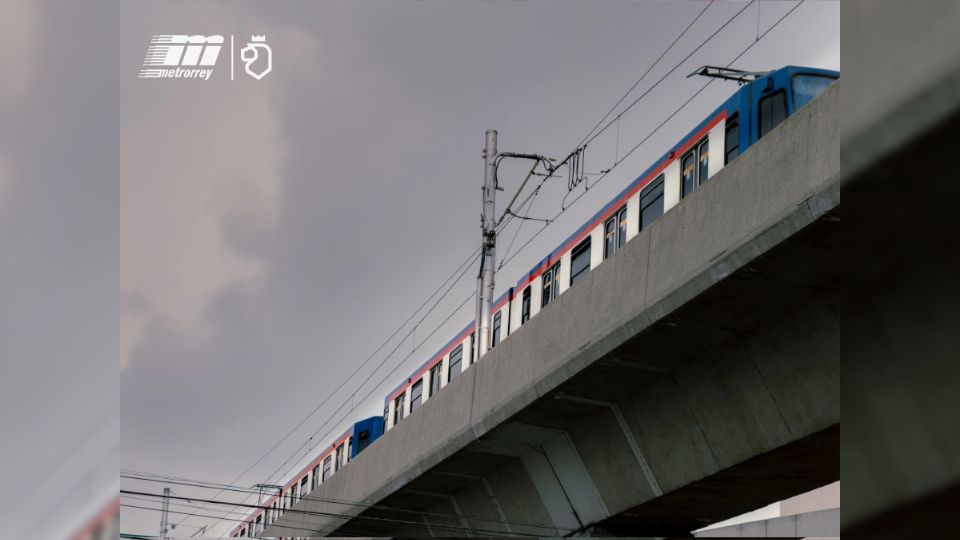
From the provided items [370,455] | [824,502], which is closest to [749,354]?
[370,455]

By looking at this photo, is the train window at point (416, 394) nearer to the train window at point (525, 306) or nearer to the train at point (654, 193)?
the train at point (654, 193)

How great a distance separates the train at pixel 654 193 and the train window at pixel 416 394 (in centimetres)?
3

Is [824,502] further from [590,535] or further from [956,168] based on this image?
[956,168]

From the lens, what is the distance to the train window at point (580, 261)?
20.9 meters

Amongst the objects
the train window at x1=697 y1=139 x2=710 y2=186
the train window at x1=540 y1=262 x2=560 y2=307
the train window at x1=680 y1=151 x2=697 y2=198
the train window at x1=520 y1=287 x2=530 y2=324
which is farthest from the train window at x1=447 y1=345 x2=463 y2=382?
the train window at x1=697 y1=139 x2=710 y2=186

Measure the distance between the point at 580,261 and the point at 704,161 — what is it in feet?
14.9

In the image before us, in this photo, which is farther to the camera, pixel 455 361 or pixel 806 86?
pixel 455 361

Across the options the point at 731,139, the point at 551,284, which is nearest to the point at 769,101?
the point at 731,139

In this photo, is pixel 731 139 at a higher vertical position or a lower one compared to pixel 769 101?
lower

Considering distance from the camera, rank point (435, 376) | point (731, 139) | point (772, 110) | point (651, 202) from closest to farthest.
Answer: point (772, 110)
point (731, 139)
point (651, 202)
point (435, 376)

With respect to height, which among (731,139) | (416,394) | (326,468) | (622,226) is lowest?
(731,139)

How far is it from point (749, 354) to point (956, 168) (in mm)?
11415

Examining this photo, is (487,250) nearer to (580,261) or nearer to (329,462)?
(580,261)

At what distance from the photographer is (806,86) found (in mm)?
16516
